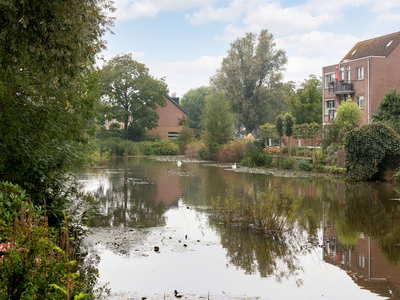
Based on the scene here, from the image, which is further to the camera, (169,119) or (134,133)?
(169,119)

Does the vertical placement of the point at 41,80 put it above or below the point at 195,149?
above

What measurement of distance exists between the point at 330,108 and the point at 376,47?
7.81m

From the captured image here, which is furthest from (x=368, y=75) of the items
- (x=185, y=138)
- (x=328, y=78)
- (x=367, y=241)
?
(x=367, y=241)

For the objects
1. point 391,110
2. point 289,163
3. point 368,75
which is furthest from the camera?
point 368,75

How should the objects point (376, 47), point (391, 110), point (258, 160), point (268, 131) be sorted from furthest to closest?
point (376, 47), point (268, 131), point (258, 160), point (391, 110)

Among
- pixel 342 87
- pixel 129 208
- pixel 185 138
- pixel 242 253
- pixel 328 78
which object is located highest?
pixel 328 78

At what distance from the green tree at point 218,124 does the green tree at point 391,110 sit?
1833 centimetres

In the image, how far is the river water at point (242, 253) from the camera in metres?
6.78

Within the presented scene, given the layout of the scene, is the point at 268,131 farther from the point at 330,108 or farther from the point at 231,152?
the point at 330,108

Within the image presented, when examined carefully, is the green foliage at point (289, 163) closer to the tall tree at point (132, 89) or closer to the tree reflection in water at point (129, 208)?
the tree reflection in water at point (129, 208)

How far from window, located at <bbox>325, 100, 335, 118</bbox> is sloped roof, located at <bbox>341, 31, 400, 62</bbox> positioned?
576cm

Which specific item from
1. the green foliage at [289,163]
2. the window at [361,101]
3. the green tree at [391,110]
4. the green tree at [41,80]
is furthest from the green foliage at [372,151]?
the window at [361,101]

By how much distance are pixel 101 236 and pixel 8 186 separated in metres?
4.24

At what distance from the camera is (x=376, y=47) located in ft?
135
